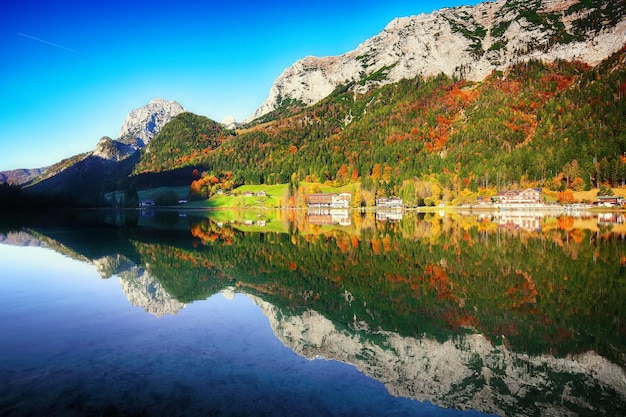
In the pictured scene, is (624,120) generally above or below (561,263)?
above

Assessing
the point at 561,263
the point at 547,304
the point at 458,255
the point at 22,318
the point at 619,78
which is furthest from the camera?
the point at 619,78

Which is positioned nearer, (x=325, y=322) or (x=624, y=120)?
(x=325, y=322)

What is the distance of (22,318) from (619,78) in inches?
10168

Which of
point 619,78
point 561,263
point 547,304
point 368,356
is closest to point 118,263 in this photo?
point 368,356

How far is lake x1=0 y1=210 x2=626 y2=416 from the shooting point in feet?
29.5

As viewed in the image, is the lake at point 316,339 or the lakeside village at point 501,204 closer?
the lake at point 316,339

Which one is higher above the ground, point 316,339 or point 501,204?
point 316,339

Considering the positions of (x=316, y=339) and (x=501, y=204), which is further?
(x=501, y=204)

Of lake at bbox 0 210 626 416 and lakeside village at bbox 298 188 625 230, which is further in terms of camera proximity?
lakeside village at bbox 298 188 625 230

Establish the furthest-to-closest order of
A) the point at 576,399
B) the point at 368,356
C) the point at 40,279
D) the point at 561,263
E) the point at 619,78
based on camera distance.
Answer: the point at 619,78 → the point at 561,263 → the point at 40,279 → the point at 368,356 → the point at 576,399

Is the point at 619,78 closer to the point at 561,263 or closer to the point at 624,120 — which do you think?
the point at 624,120

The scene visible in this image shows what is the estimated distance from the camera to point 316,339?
13.5 meters

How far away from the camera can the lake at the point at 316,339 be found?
8984 mm

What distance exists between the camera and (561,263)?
1021 inches
